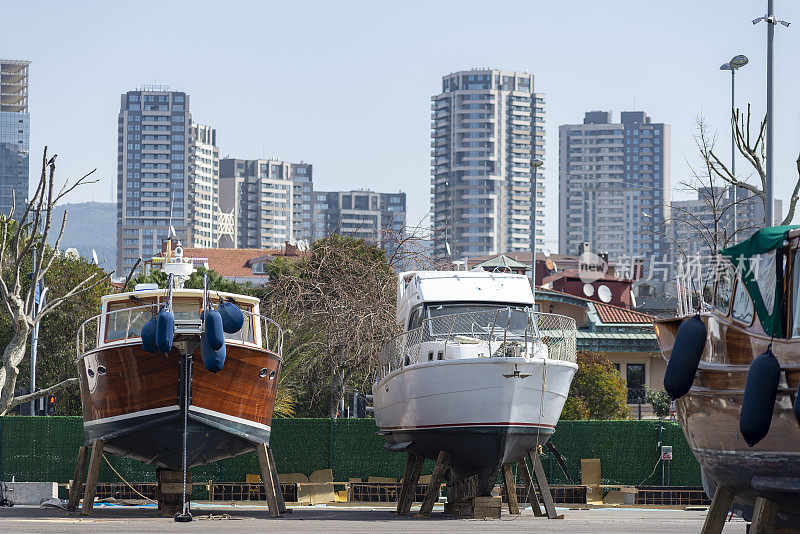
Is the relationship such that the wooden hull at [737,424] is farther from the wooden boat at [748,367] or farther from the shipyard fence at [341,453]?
the shipyard fence at [341,453]

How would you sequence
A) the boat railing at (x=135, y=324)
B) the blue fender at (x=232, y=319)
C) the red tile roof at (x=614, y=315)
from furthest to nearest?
the red tile roof at (x=614, y=315) → the boat railing at (x=135, y=324) → the blue fender at (x=232, y=319)

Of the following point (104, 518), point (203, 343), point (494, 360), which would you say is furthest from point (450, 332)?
point (104, 518)

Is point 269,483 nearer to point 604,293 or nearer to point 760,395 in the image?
point 760,395

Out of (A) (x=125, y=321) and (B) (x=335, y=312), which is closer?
(A) (x=125, y=321)

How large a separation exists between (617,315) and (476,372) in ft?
143

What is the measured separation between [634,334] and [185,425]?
41.4 m

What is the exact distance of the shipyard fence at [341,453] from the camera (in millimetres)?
28391

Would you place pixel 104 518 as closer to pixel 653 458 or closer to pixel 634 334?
pixel 653 458

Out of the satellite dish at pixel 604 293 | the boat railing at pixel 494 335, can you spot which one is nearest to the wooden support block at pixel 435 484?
the boat railing at pixel 494 335

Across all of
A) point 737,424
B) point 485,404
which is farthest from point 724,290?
point 485,404

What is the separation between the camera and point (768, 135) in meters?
24.6

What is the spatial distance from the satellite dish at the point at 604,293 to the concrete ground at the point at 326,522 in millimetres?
52132

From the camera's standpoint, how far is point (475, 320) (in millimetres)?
23062

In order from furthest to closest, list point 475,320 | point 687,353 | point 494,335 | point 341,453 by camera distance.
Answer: point 341,453 → point 475,320 → point 494,335 → point 687,353
